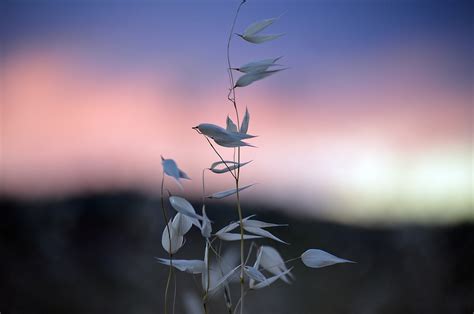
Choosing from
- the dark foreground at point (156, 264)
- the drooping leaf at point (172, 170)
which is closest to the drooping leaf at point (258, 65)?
the drooping leaf at point (172, 170)

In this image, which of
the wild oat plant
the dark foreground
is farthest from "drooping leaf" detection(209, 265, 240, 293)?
the dark foreground

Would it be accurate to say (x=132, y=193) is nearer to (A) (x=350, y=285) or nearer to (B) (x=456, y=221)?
(A) (x=350, y=285)

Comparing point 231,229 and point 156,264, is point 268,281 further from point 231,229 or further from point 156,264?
point 156,264

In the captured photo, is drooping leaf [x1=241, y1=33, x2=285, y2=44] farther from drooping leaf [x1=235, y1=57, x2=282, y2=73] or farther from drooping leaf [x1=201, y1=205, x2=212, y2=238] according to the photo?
drooping leaf [x1=201, y1=205, x2=212, y2=238]

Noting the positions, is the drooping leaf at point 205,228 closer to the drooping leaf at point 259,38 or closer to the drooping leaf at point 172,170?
the drooping leaf at point 172,170

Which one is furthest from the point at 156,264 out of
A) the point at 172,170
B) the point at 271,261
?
the point at 172,170

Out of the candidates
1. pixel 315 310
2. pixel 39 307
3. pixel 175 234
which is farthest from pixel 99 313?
pixel 175 234

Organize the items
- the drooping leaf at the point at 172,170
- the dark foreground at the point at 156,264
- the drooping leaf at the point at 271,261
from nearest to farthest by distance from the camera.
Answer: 1. the drooping leaf at the point at 172,170
2. the drooping leaf at the point at 271,261
3. the dark foreground at the point at 156,264
